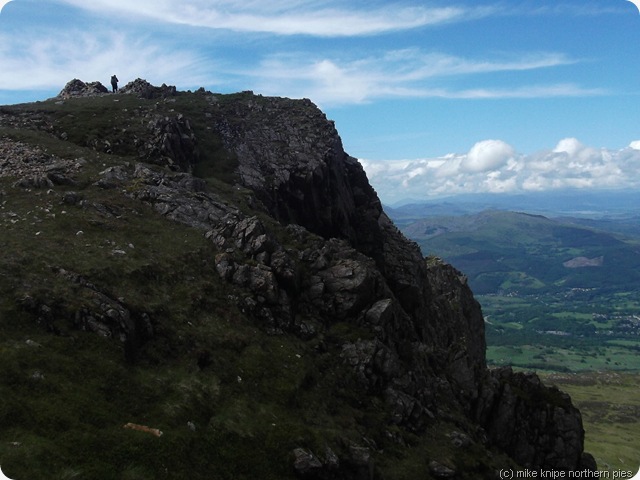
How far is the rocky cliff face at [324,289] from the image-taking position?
142ft

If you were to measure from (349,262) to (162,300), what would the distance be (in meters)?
21.3

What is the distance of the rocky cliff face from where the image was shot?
142ft

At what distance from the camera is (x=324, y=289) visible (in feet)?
168

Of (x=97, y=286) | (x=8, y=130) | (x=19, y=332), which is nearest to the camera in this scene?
(x=19, y=332)

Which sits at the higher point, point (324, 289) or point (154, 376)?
point (324, 289)

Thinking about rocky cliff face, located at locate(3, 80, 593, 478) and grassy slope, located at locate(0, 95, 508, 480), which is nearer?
grassy slope, located at locate(0, 95, 508, 480)

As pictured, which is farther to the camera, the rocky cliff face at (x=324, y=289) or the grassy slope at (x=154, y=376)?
the rocky cliff face at (x=324, y=289)

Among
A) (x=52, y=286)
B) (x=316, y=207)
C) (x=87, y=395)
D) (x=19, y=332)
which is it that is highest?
(x=316, y=207)

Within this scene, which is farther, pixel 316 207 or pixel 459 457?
pixel 316 207

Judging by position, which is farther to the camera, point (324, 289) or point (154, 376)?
point (324, 289)

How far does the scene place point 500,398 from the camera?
185ft

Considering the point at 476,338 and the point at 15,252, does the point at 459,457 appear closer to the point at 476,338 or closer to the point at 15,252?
the point at 15,252

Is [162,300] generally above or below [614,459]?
above

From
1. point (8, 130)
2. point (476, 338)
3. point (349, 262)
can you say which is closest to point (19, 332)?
point (349, 262)
